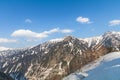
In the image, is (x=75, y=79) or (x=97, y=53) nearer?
(x=75, y=79)

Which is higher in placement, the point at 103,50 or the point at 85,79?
the point at 103,50

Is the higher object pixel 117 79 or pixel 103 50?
pixel 103 50

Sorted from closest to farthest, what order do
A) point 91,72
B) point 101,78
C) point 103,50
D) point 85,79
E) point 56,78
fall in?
point 101,78
point 85,79
point 91,72
point 56,78
point 103,50

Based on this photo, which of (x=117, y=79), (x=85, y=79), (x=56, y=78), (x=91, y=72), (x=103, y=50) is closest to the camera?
(x=117, y=79)

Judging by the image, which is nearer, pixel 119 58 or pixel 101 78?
pixel 101 78

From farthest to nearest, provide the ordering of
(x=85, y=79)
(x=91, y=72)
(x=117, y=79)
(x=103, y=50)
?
1. (x=103, y=50)
2. (x=91, y=72)
3. (x=85, y=79)
4. (x=117, y=79)

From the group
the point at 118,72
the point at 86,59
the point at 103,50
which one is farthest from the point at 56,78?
the point at 118,72

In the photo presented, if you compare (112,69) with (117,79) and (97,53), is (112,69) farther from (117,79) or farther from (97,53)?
(97,53)

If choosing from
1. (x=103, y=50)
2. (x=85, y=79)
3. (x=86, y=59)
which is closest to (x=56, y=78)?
(x=86, y=59)

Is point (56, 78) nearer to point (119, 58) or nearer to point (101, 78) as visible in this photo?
point (119, 58)
